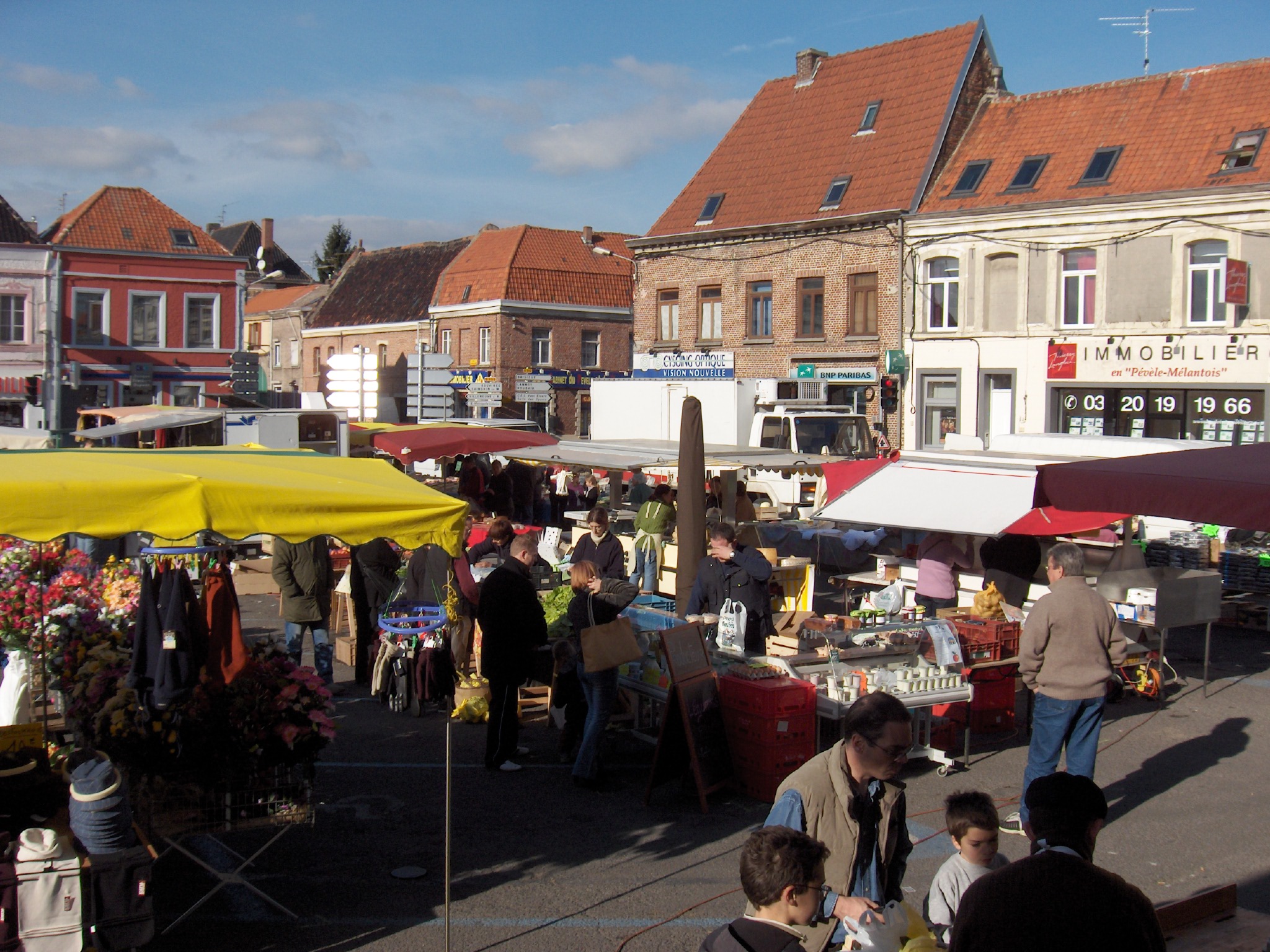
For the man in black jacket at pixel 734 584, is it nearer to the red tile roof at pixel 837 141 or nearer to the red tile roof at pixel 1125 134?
the red tile roof at pixel 1125 134

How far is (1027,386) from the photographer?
2825 cm

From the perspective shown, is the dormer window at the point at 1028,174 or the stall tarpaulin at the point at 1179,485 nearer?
the stall tarpaulin at the point at 1179,485

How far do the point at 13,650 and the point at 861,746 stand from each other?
6.30 m

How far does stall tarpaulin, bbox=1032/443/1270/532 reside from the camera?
5.77 metres

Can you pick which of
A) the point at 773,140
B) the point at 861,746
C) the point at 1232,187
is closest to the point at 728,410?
the point at 1232,187

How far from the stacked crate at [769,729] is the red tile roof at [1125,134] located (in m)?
21.9

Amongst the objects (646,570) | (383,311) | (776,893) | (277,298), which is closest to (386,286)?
(383,311)

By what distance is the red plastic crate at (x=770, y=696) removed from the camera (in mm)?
7809

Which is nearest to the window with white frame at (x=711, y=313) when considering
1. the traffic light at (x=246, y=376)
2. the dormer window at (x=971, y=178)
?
the dormer window at (x=971, y=178)

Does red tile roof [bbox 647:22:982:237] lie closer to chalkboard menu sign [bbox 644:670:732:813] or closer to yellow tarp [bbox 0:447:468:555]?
chalkboard menu sign [bbox 644:670:732:813]

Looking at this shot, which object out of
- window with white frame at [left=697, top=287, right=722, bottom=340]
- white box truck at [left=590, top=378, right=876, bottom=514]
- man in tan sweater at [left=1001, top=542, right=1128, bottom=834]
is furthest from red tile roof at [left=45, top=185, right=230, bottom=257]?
man in tan sweater at [left=1001, top=542, right=1128, bottom=834]

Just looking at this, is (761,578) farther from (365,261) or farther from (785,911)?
(365,261)

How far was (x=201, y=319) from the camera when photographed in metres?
43.2

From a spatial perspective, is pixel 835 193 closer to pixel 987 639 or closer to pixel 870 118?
pixel 870 118
